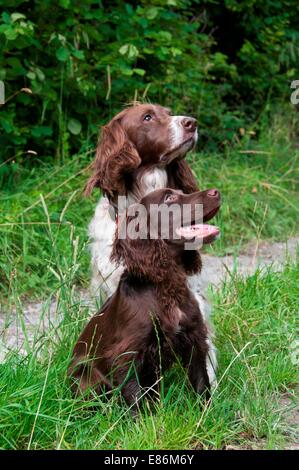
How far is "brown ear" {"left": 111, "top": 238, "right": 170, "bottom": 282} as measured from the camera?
3.28 meters

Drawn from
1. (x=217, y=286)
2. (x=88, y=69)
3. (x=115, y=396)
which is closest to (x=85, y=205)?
(x=88, y=69)

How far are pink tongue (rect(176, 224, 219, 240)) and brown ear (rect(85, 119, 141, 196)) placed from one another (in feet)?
2.92

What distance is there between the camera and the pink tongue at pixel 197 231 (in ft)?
10.8

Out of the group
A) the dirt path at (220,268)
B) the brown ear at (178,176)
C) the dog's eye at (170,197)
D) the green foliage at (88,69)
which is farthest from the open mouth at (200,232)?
the green foliage at (88,69)

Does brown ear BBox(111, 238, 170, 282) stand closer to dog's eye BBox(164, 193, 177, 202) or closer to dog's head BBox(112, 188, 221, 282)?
dog's head BBox(112, 188, 221, 282)

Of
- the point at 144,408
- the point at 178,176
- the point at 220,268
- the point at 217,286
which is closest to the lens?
the point at 144,408

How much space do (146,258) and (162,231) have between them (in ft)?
0.42

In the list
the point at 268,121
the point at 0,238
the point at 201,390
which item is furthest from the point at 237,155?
the point at 201,390

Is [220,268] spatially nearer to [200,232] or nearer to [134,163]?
[134,163]

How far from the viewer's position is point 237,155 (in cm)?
812

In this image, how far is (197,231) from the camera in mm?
3334
